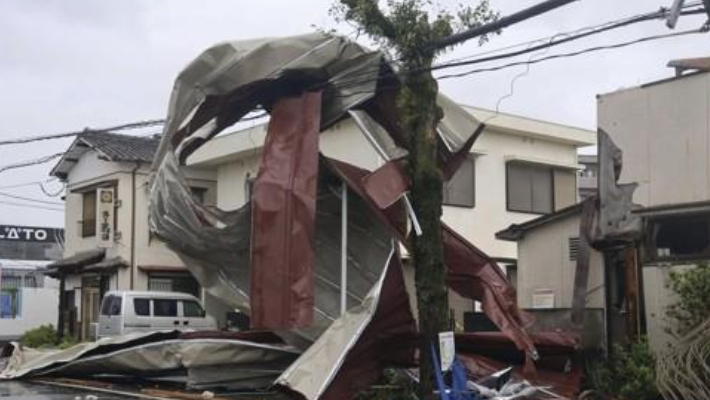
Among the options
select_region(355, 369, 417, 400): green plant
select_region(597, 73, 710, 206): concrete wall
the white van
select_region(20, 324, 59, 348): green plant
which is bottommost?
select_region(20, 324, 59, 348): green plant

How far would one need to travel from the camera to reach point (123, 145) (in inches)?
1335

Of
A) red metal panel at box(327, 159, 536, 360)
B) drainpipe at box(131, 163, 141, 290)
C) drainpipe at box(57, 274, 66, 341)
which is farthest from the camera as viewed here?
drainpipe at box(57, 274, 66, 341)

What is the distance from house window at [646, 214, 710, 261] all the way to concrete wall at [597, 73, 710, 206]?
0.29 metres

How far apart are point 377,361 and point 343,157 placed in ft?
41.7

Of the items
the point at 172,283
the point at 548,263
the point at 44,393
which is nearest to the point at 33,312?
the point at 172,283

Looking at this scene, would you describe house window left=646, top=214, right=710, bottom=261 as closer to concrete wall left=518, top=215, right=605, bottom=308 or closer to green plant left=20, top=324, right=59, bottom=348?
concrete wall left=518, top=215, right=605, bottom=308

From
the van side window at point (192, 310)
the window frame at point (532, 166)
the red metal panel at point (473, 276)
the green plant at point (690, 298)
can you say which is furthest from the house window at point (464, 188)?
the green plant at point (690, 298)

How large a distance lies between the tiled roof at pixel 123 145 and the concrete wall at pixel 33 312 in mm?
10133

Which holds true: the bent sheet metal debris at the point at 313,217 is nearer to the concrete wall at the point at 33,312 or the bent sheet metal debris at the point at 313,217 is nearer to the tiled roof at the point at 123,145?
the tiled roof at the point at 123,145

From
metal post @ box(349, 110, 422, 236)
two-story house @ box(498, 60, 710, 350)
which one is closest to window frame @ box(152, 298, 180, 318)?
two-story house @ box(498, 60, 710, 350)

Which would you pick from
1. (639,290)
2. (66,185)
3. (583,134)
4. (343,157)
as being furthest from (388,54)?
(66,185)

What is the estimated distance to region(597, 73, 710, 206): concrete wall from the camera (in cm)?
1370

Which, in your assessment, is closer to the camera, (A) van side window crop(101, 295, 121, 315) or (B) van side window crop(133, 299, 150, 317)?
(A) van side window crop(101, 295, 121, 315)

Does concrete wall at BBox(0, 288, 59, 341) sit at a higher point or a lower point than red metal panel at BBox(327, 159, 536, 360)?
lower
